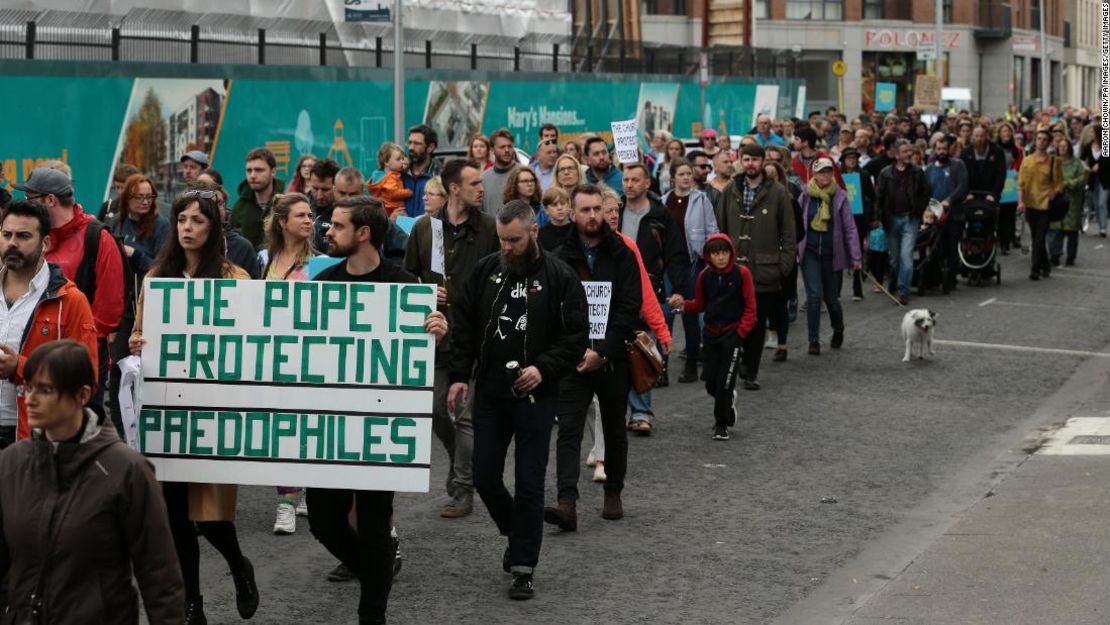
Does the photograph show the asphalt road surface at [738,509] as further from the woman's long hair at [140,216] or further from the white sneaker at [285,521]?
the woman's long hair at [140,216]

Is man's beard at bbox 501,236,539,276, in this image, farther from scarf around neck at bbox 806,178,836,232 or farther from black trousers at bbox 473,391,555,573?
scarf around neck at bbox 806,178,836,232

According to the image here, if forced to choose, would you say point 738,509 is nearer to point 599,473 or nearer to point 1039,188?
point 599,473

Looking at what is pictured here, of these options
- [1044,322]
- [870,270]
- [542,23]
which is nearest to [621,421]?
[1044,322]

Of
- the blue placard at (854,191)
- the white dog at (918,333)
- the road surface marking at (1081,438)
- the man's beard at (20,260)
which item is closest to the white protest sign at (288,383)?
the man's beard at (20,260)

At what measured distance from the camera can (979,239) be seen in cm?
2159

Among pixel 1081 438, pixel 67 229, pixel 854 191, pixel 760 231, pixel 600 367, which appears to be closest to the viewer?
→ pixel 67 229

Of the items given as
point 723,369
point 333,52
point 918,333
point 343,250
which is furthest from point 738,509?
point 333,52

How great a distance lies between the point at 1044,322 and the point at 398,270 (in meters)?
12.3

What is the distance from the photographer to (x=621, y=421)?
9.52 m

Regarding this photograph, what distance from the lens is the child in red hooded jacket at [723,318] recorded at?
12.0 metres

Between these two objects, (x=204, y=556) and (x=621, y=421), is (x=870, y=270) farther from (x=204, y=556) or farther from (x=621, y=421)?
(x=204, y=556)

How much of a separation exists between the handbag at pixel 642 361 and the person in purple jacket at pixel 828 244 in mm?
6848

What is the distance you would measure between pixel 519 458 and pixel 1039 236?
15.7 metres

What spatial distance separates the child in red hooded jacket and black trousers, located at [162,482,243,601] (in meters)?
5.26
